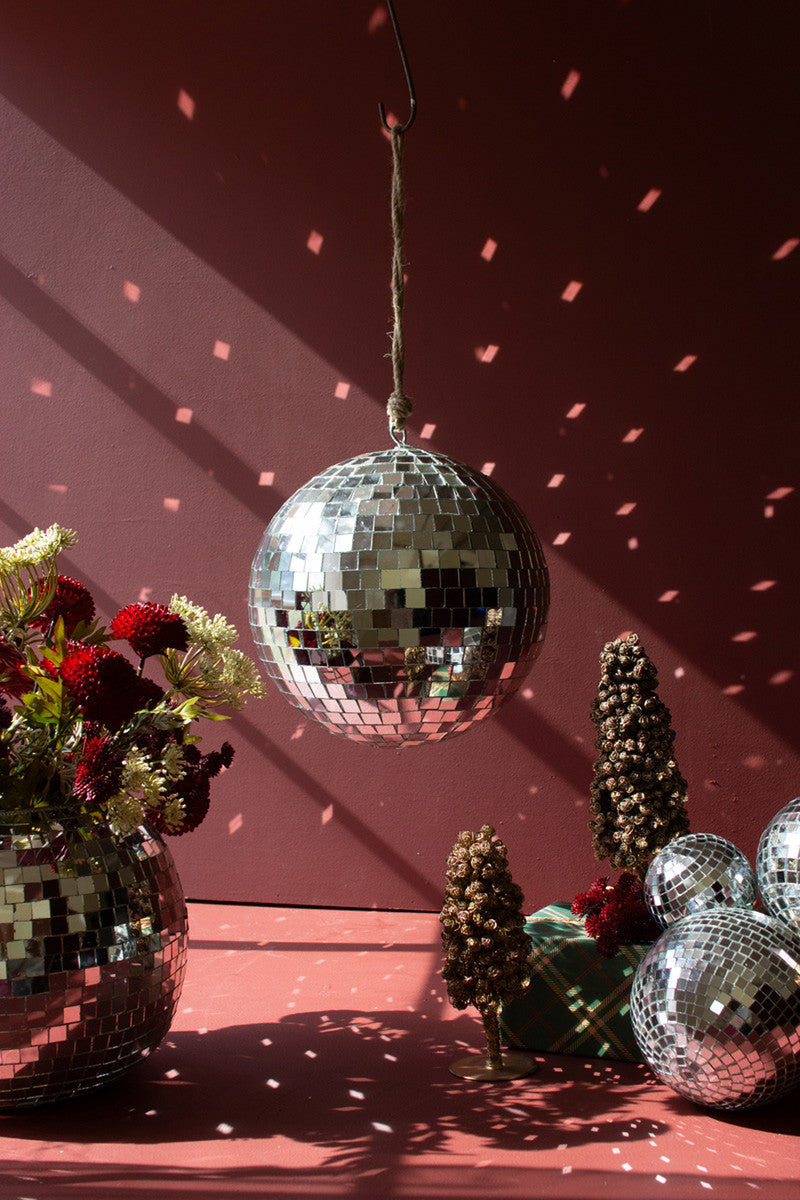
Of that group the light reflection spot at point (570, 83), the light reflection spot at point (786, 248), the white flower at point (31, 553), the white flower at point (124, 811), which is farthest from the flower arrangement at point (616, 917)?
the light reflection spot at point (570, 83)

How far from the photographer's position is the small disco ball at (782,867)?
162cm

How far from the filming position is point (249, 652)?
2.62 metres

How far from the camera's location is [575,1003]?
67.7 inches

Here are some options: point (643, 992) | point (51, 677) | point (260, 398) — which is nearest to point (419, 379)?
point (260, 398)

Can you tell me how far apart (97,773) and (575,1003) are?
Result: 35.0 inches

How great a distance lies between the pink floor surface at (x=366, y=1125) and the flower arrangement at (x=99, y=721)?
417mm

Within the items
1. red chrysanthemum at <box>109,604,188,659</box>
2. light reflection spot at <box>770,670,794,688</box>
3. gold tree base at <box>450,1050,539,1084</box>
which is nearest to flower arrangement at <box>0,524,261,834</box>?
red chrysanthemum at <box>109,604,188,659</box>

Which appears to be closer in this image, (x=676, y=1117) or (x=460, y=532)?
(x=460, y=532)

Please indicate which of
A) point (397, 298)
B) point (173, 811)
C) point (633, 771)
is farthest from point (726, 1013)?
Result: point (397, 298)

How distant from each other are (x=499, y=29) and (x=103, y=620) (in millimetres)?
1724

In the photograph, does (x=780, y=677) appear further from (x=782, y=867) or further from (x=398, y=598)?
(x=398, y=598)

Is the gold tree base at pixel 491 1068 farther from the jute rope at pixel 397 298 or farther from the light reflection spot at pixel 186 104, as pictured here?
the light reflection spot at pixel 186 104

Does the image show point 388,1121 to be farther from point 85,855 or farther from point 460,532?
point 460,532

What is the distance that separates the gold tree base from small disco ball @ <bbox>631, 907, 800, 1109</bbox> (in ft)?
0.74
